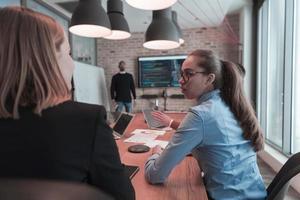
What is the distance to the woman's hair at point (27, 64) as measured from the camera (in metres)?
0.68

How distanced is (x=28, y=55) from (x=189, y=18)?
18.0 ft

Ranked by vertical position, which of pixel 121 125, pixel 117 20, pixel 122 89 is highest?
pixel 117 20

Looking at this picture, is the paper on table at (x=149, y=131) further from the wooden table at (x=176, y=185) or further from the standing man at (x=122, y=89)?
the standing man at (x=122, y=89)

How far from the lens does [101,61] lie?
716cm

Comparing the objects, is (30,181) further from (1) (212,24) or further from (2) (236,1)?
(1) (212,24)

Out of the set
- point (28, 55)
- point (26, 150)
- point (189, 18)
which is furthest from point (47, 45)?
point (189, 18)

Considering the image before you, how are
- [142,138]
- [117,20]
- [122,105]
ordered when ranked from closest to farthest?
1. [142,138]
2. [117,20]
3. [122,105]

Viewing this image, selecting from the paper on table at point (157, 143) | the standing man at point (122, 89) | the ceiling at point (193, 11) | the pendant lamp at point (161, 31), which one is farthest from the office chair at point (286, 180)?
the standing man at point (122, 89)

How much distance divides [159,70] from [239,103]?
18.1ft

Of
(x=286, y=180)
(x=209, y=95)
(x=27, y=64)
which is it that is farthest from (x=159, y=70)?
(x=27, y=64)

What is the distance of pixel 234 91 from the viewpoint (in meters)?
1.35

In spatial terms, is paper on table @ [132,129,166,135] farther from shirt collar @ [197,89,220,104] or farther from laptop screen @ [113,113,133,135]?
shirt collar @ [197,89,220,104]

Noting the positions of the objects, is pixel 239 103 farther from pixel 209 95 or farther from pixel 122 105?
pixel 122 105

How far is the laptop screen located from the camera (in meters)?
2.26
